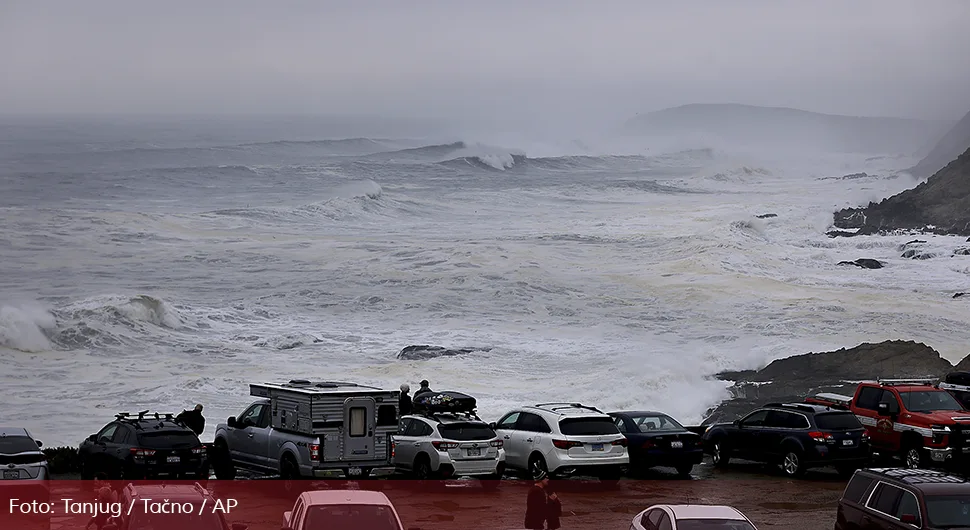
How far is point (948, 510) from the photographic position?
482 inches

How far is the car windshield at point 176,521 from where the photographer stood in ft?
37.1

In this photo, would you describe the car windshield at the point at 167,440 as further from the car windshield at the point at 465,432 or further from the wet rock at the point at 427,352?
the wet rock at the point at 427,352

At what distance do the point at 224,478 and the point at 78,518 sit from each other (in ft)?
14.8

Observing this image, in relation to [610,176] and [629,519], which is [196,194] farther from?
[629,519]

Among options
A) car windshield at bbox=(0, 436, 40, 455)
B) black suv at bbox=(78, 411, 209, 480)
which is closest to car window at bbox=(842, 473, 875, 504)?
black suv at bbox=(78, 411, 209, 480)

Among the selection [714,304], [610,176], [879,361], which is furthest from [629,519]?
[610,176]

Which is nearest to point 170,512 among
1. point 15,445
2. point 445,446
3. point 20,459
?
point 20,459

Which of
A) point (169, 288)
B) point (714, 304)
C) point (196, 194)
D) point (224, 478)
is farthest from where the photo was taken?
point (196, 194)

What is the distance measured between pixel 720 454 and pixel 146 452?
9777mm

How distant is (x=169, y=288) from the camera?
55844 millimetres

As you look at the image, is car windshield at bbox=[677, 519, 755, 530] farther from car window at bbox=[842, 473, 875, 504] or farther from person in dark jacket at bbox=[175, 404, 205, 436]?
person in dark jacket at bbox=[175, 404, 205, 436]

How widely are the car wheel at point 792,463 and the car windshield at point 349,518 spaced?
10.4 metres

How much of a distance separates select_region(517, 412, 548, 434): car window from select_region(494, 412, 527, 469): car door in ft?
0.44

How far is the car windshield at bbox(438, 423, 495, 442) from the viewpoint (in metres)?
19.0
